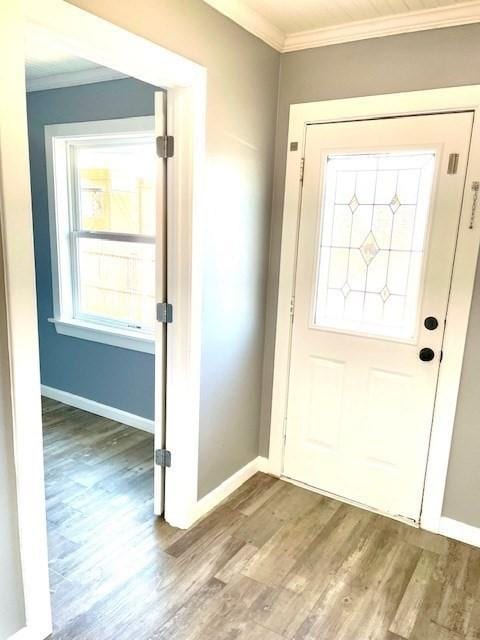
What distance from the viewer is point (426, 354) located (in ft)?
7.48

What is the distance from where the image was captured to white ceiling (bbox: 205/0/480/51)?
78.0 inches

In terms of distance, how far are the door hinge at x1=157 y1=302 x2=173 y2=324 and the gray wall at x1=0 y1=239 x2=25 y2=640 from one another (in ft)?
2.88

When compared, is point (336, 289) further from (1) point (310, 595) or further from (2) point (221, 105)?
(1) point (310, 595)

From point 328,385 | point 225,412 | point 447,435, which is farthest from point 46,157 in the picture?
point 447,435

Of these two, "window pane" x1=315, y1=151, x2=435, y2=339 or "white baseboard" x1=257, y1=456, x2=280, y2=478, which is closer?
"window pane" x1=315, y1=151, x2=435, y2=339

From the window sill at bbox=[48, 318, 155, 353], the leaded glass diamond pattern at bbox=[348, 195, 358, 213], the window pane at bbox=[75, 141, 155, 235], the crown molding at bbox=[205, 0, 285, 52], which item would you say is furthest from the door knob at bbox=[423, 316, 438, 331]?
the window pane at bbox=[75, 141, 155, 235]

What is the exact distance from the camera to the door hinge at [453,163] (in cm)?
210

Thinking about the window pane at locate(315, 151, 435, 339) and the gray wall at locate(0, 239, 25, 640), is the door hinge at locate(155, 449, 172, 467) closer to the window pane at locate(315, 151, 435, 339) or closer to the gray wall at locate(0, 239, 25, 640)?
the gray wall at locate(0, 239, 25, 640)

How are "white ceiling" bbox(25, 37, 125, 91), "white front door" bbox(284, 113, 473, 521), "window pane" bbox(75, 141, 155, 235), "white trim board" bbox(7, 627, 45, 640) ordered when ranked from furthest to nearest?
"window pane" bbox(75, 141, 155, 235) → "white ceiling" bbox(25, 37, 125, 91) → "white front door" bbox(284, 113, 473, 521) → "white trim board" bbox(7, 627, 45, 640)

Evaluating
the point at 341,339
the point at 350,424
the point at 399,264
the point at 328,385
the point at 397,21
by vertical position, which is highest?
the point at 397,21

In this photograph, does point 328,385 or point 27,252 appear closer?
point 27,252

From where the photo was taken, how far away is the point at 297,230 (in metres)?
2.54

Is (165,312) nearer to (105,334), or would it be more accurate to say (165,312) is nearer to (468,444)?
(105,334)

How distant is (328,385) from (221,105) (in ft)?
5.11
